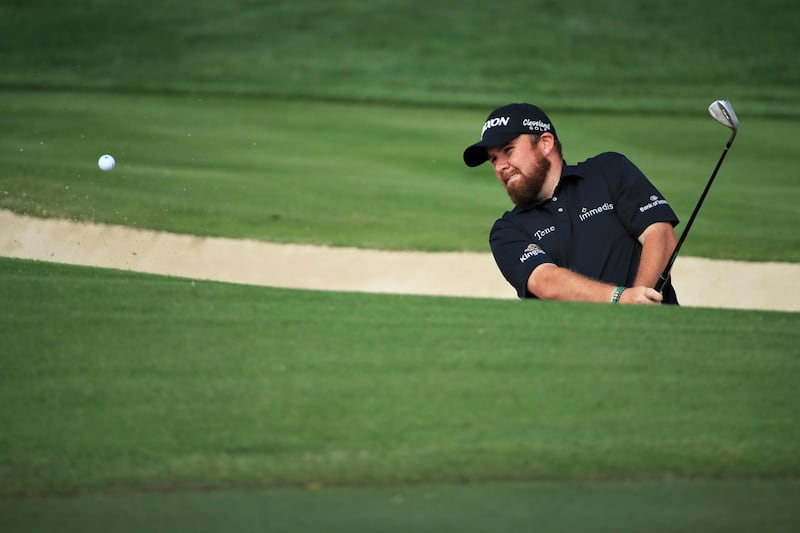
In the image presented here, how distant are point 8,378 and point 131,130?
29.8 feet

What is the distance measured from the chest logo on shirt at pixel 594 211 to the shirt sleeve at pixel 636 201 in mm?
44

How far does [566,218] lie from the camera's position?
19.6 feet

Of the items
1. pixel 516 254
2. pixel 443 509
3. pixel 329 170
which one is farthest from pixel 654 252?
pixel 329 170

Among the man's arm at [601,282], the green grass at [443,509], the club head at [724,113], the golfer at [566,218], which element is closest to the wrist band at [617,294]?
the man's arm at [601,282]

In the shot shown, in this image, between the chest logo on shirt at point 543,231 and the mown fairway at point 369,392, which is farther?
the chest logo on shirt at point 543,231

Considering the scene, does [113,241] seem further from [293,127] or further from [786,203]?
[786,203]

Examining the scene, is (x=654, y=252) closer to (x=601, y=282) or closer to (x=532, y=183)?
(x=601, y=282)

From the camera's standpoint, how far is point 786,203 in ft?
35.0

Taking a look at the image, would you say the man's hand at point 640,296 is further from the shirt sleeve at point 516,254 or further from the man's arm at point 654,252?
the shirt sleeve at point 516,254

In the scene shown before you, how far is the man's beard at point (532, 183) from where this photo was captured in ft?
19.8


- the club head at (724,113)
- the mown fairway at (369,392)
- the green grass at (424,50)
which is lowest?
the mown fairway at (369,392)

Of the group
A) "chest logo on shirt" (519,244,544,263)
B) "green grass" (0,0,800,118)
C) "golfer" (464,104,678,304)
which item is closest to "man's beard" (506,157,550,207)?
"golfer" (464,104,678,304)

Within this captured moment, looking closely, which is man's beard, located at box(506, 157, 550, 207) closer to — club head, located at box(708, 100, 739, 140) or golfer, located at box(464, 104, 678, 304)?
golfer, located at box(464, 104, 678, 304)

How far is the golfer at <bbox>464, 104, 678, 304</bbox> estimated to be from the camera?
19.1 ft
